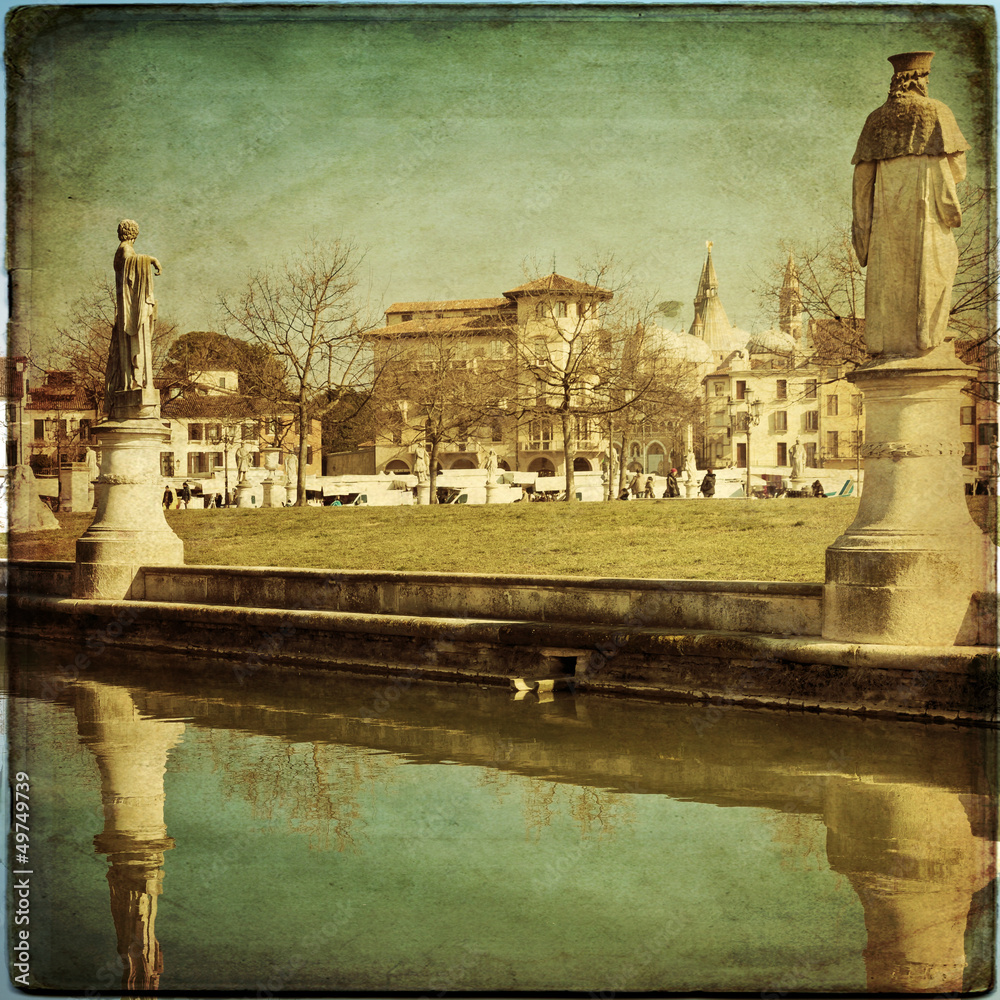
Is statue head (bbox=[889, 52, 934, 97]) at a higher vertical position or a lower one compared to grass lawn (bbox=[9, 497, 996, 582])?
higher

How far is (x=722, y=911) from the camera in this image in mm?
4379

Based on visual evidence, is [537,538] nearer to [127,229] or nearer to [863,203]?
[127,229]

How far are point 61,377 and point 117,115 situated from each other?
26479 mm

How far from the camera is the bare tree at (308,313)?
1222 inches

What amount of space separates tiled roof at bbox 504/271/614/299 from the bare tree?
501 cm

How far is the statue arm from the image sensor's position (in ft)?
28.2

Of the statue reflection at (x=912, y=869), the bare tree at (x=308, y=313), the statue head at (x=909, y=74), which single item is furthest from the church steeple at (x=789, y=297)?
the statue reflection at (x=912, y=869)

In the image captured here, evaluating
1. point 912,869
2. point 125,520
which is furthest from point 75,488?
point 912,869

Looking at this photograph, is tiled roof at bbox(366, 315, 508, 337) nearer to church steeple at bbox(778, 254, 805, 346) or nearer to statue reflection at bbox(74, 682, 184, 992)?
church steeple at bbox(778, 254, 805, 346)

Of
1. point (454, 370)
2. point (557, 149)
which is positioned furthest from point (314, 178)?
point (454, 370)

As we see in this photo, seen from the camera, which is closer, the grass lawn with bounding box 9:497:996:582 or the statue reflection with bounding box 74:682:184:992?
the statue reflection with bounding box 74:682:184:992

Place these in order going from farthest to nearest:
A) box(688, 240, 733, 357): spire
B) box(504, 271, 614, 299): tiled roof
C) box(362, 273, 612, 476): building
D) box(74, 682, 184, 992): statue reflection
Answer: box(688, 240, 733, 357): spire → box(362, 273, 612, 476): building → box(504, 271, 614, 299): tiled roof → box(74, 682, 184, 992): statue reflection

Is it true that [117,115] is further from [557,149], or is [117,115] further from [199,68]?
[557,149]

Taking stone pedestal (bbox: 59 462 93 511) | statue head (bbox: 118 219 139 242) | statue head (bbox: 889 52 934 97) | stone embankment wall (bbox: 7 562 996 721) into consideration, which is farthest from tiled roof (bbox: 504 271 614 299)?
statue head (bbox: 889 52 934 97)
